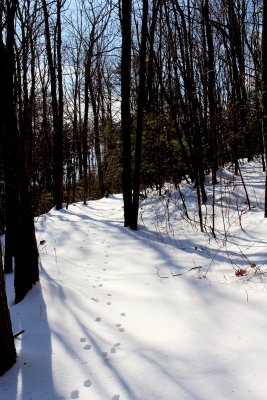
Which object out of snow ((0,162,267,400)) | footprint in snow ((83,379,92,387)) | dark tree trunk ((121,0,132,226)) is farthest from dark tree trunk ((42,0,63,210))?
footprint in snow ((83,379,92,387))

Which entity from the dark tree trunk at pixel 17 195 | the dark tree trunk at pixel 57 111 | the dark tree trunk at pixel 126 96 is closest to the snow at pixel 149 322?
the dark tree trunk at pixel 17 195

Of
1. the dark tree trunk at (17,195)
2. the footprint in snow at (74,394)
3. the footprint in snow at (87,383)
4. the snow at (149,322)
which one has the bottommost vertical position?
the footprint in snow at (74,394)

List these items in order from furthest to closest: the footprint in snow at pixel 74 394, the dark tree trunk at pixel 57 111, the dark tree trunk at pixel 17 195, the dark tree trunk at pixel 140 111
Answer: the dark tree trunk at pixel 57 111 < the dark tree trunk at pixel 140 111 < the dark tree trunk at pixel 17 195 < the footprint in snow at pixel 74 394

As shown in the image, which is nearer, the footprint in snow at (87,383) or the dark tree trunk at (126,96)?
the footprint in snow at (87,383)

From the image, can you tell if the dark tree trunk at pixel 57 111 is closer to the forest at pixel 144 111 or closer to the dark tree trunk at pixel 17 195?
the forest at pixel 144 111

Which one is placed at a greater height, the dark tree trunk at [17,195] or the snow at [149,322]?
the dark tree trunk at [17,195]

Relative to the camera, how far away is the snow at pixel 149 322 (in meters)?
2.71

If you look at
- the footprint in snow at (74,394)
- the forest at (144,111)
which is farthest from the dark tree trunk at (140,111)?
the footprint in snow at (74,394)

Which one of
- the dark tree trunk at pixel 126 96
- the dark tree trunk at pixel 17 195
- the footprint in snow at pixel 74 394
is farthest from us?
the dark tree trunk at pixel 126 96

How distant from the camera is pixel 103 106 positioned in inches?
953

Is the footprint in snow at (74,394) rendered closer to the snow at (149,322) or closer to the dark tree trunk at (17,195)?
the snow at (149,322)

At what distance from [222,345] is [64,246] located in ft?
16.6

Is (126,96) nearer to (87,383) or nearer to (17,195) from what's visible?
(17,195)

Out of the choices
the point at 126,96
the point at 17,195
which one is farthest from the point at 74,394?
the point at 126,96
